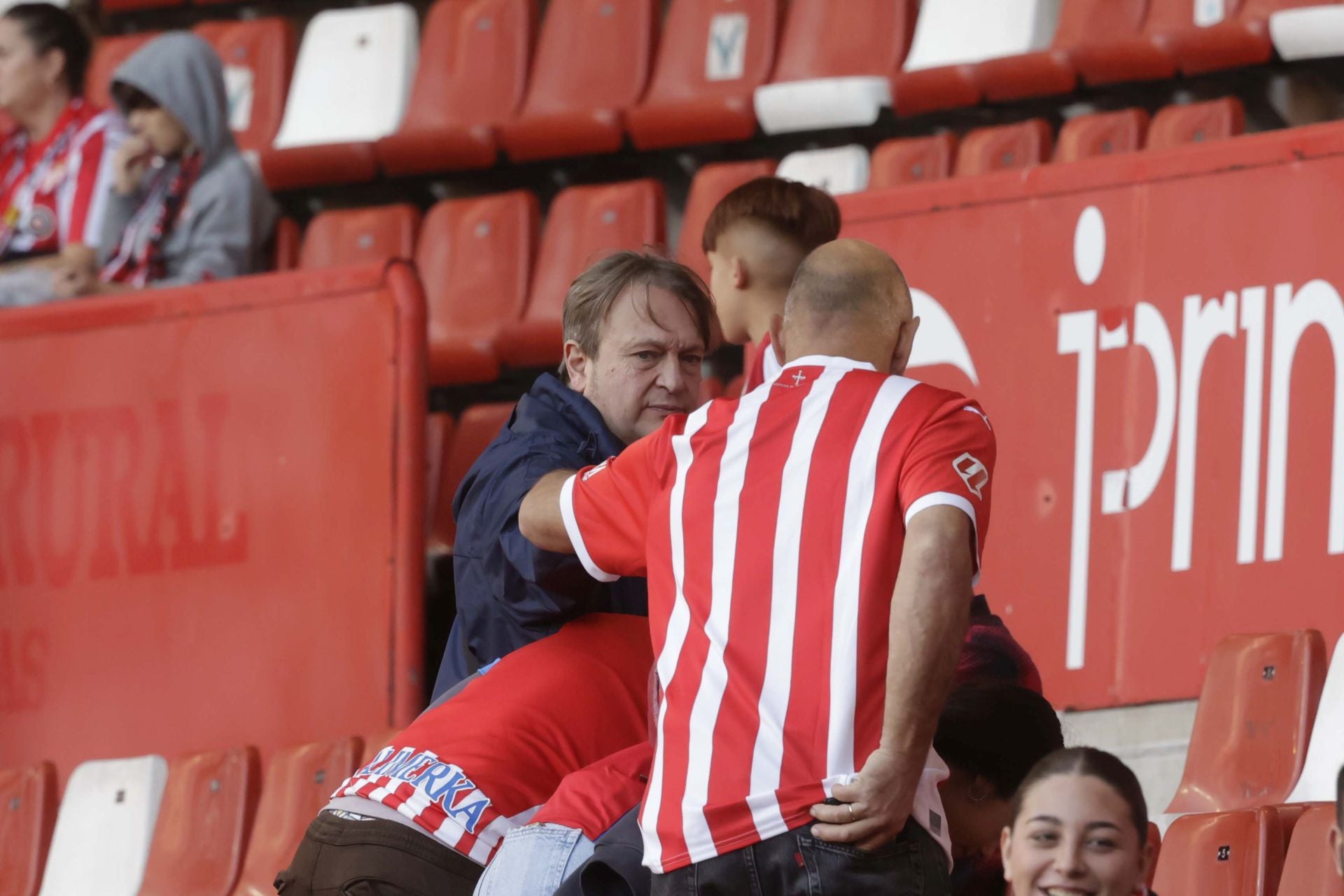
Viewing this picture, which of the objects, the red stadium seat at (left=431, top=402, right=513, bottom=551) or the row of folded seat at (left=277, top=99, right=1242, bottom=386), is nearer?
A: the red stadium seat at (left=431, top=402, right=513, bottom=551)

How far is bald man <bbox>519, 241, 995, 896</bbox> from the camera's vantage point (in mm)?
2164

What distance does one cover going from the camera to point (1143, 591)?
386cm

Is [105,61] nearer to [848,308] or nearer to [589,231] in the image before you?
[589,231]

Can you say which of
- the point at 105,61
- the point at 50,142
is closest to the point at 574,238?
the point at 50,142

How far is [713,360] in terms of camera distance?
17.0 ft

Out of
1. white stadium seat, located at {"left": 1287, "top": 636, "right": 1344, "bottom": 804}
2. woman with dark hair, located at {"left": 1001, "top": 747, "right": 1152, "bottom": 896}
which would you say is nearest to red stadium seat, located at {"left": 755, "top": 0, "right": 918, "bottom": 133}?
white stadium seat, located at {"left": 1287, "top": 636, "right": 1344, "bottom": 804}

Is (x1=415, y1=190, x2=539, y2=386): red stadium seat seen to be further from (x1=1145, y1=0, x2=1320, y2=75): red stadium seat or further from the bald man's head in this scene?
the bald man's head

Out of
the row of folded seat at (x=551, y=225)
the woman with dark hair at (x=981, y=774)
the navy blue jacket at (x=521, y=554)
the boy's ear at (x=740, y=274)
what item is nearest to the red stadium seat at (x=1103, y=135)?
the row of folded seat at (x=551, y=225)

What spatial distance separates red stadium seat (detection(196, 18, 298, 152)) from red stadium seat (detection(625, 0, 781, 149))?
1.36 meters

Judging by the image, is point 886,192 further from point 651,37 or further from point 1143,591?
point 651,37

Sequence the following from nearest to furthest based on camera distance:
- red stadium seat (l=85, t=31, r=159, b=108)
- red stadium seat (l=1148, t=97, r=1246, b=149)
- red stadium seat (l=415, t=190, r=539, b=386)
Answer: red stadium seat (l=1148, t=97, r=1246, b=149)
red stadium seat (l=415, t=190, r=539, b=386)
red stadium seat (l=85, t=31, r=159, b=108)

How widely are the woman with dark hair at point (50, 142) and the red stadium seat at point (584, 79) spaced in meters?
1.08

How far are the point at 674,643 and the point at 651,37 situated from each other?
4.12m

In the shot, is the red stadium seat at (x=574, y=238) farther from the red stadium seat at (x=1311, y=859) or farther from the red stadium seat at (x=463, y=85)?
the red stadium seat at (x=1311, y=859)
